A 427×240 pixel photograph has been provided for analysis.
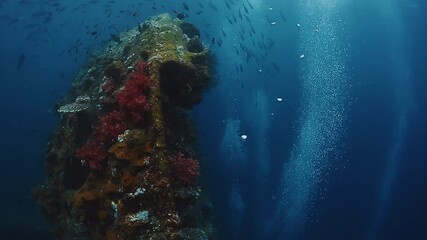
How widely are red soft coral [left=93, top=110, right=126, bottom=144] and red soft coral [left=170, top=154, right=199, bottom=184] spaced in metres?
1.17

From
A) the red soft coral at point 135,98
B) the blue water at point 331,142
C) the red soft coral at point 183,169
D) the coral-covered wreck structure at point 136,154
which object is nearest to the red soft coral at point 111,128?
the coral-covered wreck structure at point 136,154

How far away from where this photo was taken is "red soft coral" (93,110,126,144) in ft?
23.5

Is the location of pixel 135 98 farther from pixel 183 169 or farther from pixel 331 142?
pixel 331 142

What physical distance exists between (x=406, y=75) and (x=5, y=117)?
2112 inches

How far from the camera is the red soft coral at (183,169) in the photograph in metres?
6.78

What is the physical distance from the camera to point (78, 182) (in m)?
9.10

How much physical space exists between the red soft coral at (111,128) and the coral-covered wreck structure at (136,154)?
19 mm

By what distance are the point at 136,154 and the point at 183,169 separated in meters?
0.90

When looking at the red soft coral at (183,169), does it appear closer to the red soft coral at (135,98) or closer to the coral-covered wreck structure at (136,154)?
the coral-covered wreck structure at (136,154)

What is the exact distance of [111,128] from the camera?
7.20 m

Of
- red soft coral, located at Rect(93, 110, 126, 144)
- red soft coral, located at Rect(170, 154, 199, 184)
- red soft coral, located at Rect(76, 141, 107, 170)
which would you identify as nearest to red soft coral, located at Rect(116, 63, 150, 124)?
red soft coral, located at Rect(93, 110, 126, 144)

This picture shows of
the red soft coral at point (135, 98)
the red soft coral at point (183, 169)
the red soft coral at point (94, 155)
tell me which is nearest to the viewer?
the red soft coral at point (183, 169)

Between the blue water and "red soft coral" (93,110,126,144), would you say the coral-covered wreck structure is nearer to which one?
"red soft coral" (93,110,126,144)

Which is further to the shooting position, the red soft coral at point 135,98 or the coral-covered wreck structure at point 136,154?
the red soft coral at point 135,98
